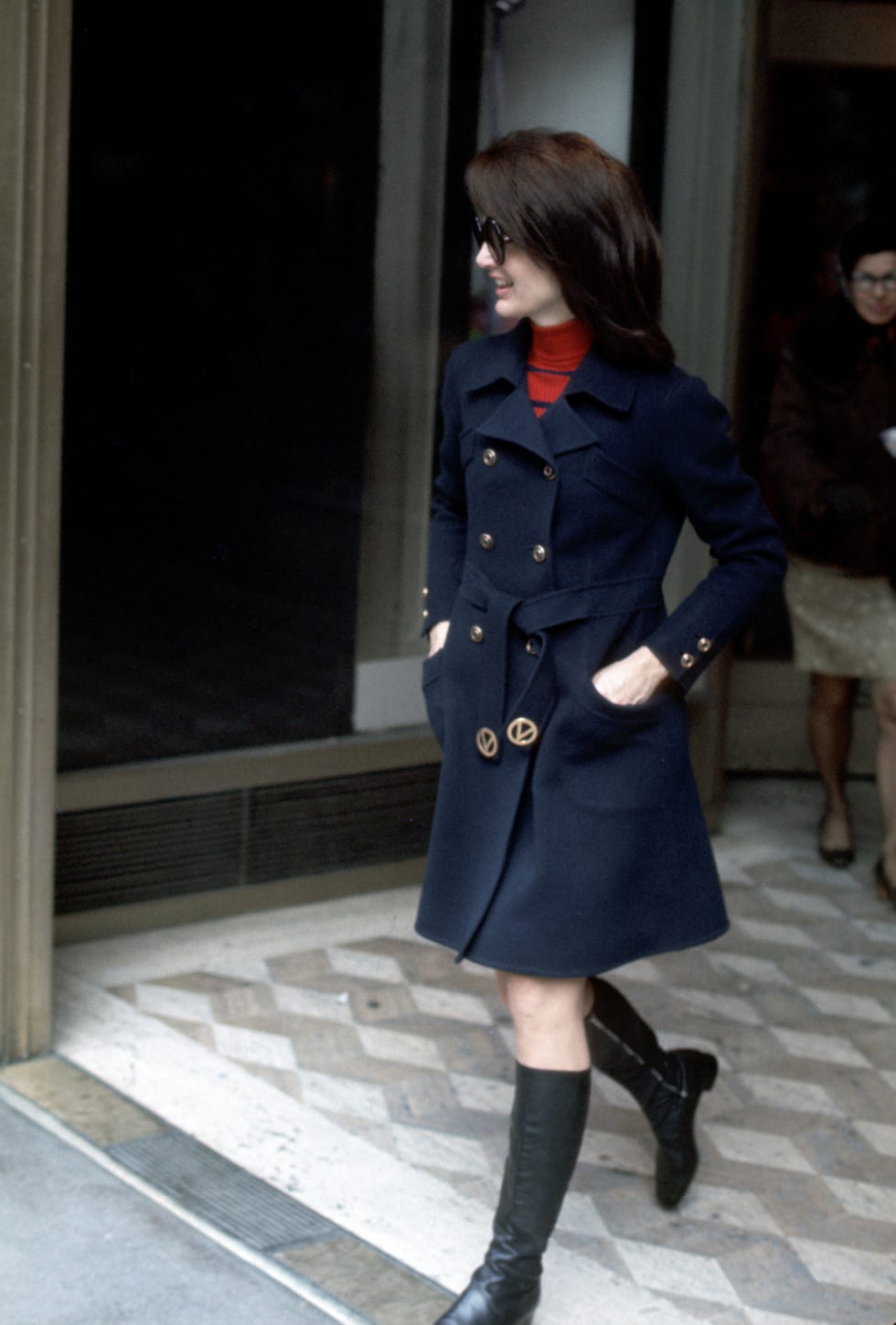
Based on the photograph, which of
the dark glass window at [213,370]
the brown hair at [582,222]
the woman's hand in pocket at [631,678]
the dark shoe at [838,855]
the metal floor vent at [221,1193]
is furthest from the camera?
the dark shoe at [838,855]

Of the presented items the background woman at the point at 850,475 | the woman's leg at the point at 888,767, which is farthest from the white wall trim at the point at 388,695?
the woman's leg at the point at 888,767

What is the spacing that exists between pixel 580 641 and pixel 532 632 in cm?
7

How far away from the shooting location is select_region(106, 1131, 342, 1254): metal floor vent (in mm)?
Answer: 3215

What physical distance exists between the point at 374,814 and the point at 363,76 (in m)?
1.87

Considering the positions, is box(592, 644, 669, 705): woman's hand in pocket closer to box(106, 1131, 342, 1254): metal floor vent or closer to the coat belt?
the coat belt

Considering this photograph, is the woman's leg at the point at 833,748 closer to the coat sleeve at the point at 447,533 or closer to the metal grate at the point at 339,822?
the metal grate at the point at 339,822

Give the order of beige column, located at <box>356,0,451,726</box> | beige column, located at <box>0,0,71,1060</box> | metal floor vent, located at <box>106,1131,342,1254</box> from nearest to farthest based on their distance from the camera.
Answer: metal floor vent, located at <box>106,1131,342,1254</box> → beige column, located at <box>0,0,71,1060</box> → beige column, located at <box>356,0,451,726</box>

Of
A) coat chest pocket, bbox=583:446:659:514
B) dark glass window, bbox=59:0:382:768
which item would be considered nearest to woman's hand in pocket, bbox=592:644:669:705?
coat chest pocket, bbox=583:446:659:514

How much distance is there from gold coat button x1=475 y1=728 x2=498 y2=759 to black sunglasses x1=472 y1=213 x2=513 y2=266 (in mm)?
692

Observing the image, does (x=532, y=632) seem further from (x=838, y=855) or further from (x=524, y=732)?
(x=838, y=855)

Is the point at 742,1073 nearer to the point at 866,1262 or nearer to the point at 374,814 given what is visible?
the point at 866,1262

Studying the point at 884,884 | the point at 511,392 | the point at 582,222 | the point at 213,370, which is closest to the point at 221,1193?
the point at 511,392

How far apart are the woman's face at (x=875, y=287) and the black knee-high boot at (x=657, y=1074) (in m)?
2.37

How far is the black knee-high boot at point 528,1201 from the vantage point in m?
2.87
